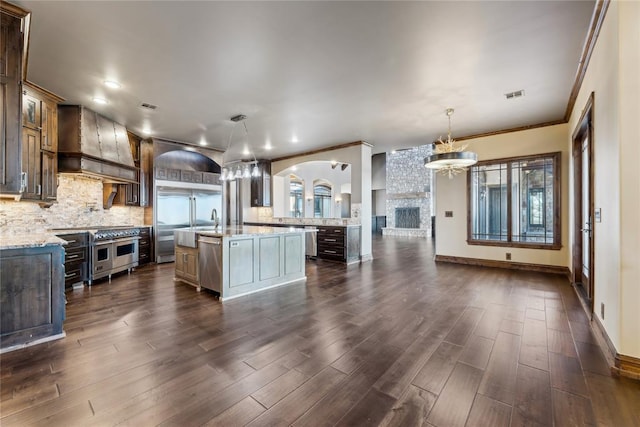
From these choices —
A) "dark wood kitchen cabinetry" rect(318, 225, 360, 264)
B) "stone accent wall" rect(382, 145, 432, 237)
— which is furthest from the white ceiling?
"stone accent wall" rect(382, 145, 432, 237)

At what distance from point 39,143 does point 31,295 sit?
250 centimetres

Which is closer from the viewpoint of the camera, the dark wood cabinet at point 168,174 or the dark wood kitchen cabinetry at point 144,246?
the dark wood kitchen cabinetry at point 144,246

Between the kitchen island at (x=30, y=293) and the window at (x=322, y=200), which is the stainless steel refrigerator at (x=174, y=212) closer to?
the kitchen island at (x=30, y=293)

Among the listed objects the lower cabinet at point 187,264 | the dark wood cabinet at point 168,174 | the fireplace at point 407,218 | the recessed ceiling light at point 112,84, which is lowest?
the lower cabinet at point 187,264

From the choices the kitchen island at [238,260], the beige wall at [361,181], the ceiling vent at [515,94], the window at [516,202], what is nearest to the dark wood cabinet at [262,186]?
Answer: the beige wall at [361,181]

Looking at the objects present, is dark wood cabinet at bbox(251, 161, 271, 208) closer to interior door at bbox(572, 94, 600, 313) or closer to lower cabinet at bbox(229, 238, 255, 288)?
lower cabinet at bbox(229, 238, 255, 288)

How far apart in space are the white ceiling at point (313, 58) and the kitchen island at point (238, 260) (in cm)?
204

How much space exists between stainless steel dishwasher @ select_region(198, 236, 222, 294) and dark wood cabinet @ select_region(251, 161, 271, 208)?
447 centimetres

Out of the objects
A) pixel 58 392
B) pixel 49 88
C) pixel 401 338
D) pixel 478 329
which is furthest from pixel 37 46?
pixel 478 329

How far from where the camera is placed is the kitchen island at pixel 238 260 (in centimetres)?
374

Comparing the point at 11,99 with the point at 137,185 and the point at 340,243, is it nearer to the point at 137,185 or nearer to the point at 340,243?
the point at 137,185

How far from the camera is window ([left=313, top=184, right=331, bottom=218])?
45.8 ft

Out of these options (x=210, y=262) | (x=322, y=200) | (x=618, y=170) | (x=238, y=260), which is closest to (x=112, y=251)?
(x=210, y=262)

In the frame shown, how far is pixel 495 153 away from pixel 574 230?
2.06 metres
